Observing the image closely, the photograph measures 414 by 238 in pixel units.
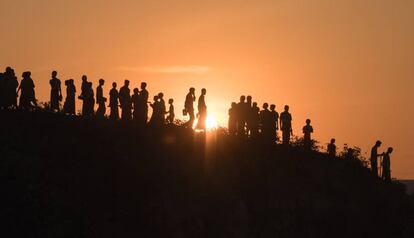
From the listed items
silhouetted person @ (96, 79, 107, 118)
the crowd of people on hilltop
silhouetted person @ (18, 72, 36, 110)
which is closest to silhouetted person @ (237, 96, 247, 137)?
the crowd of people on hilltop

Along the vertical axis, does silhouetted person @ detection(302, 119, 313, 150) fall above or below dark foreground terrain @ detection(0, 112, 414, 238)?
above

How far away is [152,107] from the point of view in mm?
39719

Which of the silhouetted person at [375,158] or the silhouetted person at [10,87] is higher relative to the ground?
the silhouetted person at [10,87]

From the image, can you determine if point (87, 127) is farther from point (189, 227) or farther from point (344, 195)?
point (344, 195)

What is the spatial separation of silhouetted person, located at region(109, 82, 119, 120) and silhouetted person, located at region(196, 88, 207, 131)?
11.5 ft

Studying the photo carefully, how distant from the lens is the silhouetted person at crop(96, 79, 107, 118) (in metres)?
37.7

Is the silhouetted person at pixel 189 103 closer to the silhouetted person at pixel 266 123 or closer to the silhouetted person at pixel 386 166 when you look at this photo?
the silhouetted person at pixel 266 123

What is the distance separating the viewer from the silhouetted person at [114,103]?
126 ft

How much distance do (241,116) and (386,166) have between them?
7737 millimetres

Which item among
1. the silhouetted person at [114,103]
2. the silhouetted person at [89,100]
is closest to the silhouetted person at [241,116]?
the silhouetted person at [114,103]

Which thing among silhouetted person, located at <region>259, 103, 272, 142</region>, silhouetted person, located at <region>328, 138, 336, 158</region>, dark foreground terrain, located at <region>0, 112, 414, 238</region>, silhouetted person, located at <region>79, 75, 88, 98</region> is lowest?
dark foreground terrain, located at <region>0, 112, 414, 238</region>

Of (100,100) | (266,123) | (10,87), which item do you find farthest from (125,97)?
(266,123)

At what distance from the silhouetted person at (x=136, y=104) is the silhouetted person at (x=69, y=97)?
2.54 meters

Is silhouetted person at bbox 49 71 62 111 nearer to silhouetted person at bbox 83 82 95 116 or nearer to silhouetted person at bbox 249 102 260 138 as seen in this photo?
silhouetted person at bbox 83 82 95 116
